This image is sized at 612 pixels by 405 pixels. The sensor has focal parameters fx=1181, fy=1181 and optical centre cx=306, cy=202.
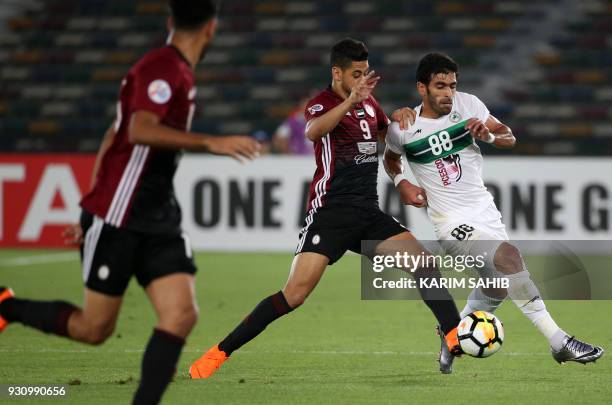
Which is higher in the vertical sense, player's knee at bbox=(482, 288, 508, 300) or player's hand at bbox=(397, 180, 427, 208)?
player's hand at bbox=(397, 180, 427, 208)

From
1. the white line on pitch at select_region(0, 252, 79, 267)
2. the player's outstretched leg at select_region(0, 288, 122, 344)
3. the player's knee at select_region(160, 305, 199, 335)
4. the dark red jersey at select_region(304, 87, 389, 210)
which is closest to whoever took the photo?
the player's knee at select_region(160, 305, 199, 335)

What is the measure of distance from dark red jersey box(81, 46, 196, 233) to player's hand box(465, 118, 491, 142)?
2166mm

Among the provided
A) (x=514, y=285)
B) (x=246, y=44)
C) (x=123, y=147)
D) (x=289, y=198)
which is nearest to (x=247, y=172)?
(x=289, y=198)

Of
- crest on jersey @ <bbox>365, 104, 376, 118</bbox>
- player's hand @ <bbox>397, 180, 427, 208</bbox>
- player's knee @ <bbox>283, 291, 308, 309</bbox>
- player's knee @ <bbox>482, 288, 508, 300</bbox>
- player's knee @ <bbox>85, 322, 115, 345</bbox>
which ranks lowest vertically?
player's knee @ <bbox>482, 288, 508, 300</bbox>

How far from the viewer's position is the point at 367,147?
7.26 meters

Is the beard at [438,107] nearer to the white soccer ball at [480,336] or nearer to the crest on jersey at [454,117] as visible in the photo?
the crest on jersey at [454,117]

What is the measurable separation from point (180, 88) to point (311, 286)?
2.19 metres

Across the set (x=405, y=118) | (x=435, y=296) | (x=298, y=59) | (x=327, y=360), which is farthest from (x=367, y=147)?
(x=298, y=59)

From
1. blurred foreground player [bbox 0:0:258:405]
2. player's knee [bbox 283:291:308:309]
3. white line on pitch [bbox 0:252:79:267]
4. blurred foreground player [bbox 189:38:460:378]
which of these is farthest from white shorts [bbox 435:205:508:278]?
white line on pitch [bbox 0:252:79:267]

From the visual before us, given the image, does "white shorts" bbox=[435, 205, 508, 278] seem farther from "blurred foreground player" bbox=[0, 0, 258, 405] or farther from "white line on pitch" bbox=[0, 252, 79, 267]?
"white line on pitch" bbox=[0, 252, 79, 267]

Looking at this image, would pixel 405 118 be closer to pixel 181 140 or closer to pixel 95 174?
pixel 95 174

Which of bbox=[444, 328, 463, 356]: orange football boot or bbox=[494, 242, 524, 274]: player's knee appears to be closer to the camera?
bbox=[444, 328, 463, 356]: orange football boot

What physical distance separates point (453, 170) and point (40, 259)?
29.3ft

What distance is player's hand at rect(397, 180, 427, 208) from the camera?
7242mm
